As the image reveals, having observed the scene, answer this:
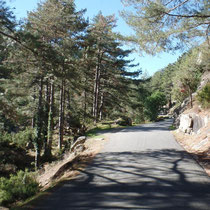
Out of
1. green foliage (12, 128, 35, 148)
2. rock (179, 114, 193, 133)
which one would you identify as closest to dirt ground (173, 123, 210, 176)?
rock (179, 114, 193, 133)

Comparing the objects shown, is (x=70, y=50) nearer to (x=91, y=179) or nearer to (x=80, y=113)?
(x=80, y=113)

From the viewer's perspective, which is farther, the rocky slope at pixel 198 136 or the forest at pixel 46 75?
the forest at pixel 46 75

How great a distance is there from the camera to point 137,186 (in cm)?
504

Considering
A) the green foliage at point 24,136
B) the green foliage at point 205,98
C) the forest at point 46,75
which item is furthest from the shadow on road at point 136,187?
the green foliage at point 24,136

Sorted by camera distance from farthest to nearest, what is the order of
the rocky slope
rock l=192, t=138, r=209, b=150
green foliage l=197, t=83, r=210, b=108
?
green foliage l=197, t=83, r=210, b=108 < rock l=192, t=138, r=209, b=150 < the rocky slope

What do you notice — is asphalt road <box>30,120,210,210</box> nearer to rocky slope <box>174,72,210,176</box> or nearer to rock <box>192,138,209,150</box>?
rocky slope <box>174,72,210,176</box>

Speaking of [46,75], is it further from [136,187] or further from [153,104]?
[153,104]

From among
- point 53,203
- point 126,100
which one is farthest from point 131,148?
point 126,100

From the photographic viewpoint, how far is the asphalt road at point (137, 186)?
4.08 meters

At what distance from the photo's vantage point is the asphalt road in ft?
13.4

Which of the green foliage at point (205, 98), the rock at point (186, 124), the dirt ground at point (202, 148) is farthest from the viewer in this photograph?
the green foliage at point (205, 98)

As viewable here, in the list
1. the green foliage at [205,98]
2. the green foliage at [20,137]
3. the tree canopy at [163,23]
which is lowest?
the green foliage at [20,137]

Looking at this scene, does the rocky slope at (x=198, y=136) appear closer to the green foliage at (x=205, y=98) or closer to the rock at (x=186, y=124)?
the rock at (x=186, y=124)

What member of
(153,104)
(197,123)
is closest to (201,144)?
(197,123)
